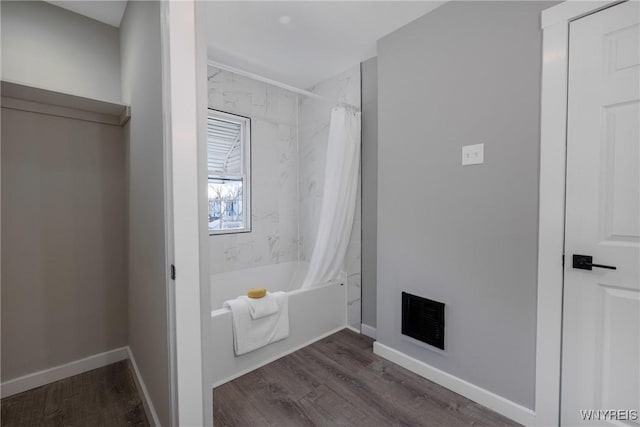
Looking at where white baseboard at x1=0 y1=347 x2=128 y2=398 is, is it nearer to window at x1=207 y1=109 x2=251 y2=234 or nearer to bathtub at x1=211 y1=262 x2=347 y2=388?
bathtub at x1=211 y1=262 x2=347 y2=388

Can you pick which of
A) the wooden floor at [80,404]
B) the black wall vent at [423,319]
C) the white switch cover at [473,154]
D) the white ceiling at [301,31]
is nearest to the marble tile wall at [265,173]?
the white ceiling at [301,31]

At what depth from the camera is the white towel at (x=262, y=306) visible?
2.10 metres

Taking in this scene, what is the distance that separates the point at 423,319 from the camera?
6.76ft

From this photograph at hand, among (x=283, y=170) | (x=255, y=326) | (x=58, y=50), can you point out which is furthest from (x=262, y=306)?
(x=58, y=50)

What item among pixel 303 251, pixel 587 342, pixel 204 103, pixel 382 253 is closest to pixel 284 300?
pixel 382 253

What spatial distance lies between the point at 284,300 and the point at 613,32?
8.24 ft

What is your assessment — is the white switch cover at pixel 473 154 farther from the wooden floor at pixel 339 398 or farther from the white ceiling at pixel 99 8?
the white ceiling at pixel 99 8

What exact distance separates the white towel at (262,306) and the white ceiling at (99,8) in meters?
2.30

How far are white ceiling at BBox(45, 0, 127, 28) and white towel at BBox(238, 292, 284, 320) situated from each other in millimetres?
2299

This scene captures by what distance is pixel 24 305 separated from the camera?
1882mm

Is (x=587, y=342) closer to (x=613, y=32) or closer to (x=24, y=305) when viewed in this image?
(x=613, y=32)

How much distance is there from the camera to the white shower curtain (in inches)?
102

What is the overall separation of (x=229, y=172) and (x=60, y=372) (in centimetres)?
210

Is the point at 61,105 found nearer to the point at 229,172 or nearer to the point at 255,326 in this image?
the point at 229,172
